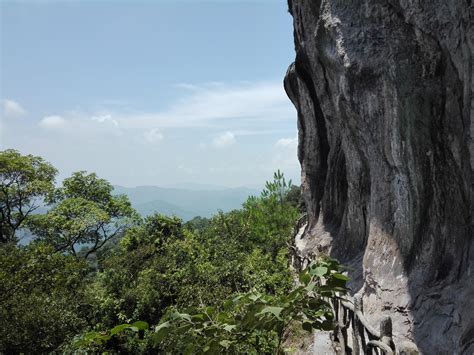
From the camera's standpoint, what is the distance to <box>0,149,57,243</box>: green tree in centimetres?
2680

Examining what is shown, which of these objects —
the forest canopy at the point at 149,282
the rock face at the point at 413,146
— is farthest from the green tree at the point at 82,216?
the rock face at the point at 413,146

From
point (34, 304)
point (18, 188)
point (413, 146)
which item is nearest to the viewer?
point (413, 146)

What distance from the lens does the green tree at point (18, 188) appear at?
87.9ft

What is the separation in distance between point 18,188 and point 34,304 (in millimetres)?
18462

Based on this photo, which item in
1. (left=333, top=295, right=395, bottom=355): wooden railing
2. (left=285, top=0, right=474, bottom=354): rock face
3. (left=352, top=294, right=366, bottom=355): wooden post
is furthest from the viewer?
(left=285, top=0, right=474, bottom=354): rock face

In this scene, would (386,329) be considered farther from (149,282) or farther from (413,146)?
(149,282)

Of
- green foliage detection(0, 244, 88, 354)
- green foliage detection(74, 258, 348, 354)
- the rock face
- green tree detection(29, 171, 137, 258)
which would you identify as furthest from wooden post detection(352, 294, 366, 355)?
green tree detection(29, 171, 137, 258)

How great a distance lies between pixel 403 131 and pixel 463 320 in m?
3.57

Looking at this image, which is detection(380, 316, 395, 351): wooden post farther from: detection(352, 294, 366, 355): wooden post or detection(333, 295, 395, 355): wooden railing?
detection(352, 294, 366, 355): wooden post

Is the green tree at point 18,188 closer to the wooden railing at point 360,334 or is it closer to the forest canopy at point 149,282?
the forest canopy at point 149,282

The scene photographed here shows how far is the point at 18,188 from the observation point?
27.4 meters

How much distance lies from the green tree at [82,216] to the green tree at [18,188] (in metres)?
1.23

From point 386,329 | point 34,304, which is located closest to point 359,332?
point 386,329

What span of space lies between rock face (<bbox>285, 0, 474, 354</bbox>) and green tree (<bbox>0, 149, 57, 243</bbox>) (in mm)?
24913
